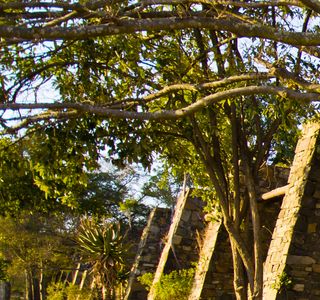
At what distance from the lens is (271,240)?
11.8 metres

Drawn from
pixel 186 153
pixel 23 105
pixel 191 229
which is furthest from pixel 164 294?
pixel 23 105

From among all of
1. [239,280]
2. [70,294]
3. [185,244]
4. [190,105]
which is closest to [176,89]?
[190,105]

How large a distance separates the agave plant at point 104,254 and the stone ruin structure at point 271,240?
4.13 feet

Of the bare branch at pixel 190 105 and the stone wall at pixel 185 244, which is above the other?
the bare branch at pixel 190 105

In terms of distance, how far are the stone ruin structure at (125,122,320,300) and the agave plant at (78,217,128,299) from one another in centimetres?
126

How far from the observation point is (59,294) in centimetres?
2330

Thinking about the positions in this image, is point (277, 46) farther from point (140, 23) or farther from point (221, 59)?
point (140, 23)

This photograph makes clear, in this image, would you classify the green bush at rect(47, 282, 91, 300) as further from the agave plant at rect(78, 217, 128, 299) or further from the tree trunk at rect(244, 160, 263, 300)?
the tree trunk at rect(244, 160, 263, 300)

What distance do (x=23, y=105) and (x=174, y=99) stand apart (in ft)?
7.94

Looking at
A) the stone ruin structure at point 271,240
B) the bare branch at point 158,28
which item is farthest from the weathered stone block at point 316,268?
the bare branch at point 158,28

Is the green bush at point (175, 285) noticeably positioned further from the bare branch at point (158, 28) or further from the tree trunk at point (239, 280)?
the bare branch at point (158, 28)

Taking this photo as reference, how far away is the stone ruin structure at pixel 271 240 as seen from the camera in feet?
34.7

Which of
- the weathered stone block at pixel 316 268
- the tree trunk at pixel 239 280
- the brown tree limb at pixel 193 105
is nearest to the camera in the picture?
the brown tree limb at pixel 193 105

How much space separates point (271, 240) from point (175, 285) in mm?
3994
